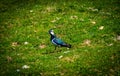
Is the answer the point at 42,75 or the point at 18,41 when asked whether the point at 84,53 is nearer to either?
the point at 42,75

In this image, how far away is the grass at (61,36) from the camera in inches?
600

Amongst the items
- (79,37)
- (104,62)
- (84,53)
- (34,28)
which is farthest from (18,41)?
(104,62)

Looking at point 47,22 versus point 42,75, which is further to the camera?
point 47,22

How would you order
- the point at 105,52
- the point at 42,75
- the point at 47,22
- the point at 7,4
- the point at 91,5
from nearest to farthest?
the point at 42,75 < the point at 105,52 < the point at 47,22 < the point at 91,5 < the point at 7,4

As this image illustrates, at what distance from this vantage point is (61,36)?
20422mm

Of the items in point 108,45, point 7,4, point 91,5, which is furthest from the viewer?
point 7,4

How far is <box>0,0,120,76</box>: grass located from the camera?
15.2m

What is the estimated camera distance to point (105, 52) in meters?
16.3

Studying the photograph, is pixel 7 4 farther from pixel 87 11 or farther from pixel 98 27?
pixel 98 27

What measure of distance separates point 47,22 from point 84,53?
7221 millimetres

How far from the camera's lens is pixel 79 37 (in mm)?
19656

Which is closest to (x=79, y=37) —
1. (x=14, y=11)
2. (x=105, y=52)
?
(x=105, y=52)

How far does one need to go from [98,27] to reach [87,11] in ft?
12.7

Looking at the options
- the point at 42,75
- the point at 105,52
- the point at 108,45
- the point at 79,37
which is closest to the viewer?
the point at 42,75
